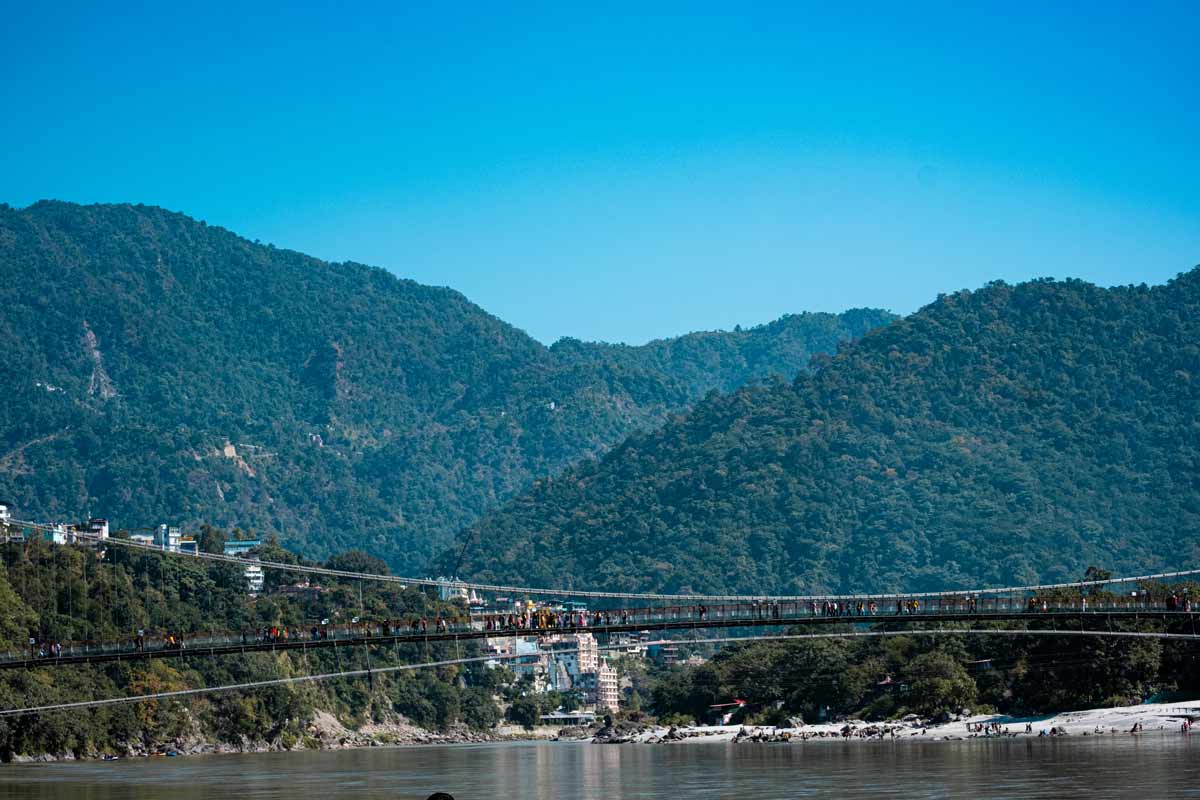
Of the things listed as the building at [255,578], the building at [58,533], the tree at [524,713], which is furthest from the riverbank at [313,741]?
the building at [255,578]

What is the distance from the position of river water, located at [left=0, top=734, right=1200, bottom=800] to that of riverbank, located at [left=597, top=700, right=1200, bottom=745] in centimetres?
293

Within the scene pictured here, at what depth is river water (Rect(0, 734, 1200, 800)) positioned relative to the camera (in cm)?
5025

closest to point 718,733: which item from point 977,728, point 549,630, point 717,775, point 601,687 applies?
point 977,728

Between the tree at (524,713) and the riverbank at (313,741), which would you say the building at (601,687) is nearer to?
the tree at (524,713)

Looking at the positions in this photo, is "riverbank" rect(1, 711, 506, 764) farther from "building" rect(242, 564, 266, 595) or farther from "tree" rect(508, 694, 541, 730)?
"building" rect(242, 564, 266, 595)

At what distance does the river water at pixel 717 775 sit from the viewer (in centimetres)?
5025

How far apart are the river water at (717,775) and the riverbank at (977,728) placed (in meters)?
2.93

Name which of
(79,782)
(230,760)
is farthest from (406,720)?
(79,782)

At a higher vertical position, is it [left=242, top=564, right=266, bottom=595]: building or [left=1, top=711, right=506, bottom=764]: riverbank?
[left=242, top=564, right=266, bottom=595]: building

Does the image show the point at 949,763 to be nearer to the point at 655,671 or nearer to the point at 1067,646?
the point at 1067,646

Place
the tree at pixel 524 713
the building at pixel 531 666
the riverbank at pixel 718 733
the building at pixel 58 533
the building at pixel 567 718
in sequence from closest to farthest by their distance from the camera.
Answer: the riverbank at pixel 718 733 → the building at pixel 58 533 → the tree at pixel 524 713 → the building at pixel 567 718 → the building at pixel 531 666

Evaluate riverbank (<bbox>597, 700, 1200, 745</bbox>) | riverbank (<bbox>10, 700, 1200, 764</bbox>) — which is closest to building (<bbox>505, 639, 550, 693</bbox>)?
riverbank (<bbox>10, 700, 1200, 764</bbox>)

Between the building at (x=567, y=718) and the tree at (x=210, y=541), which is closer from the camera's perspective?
the building at (x=567, y=718)

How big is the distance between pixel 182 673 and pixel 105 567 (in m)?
10.3
